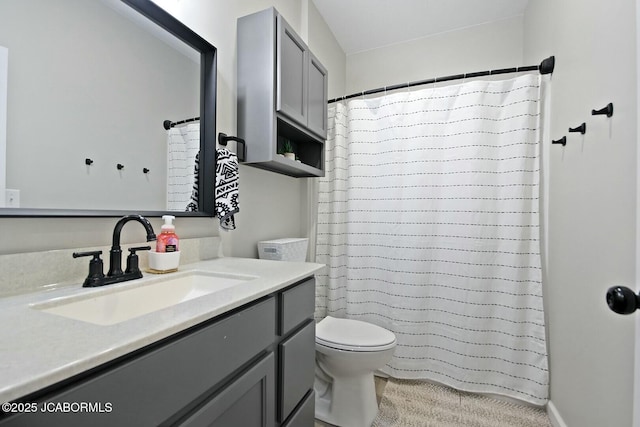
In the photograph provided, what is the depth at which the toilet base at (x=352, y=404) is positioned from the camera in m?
1.57

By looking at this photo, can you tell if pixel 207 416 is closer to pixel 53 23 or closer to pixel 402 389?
pixel 53 23

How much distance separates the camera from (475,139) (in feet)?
6.02

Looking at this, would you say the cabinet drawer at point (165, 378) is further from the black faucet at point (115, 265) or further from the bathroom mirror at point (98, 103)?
the bathroom mirror at point (98, 103)

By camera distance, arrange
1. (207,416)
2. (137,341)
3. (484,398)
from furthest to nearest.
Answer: (484,398) → (207,416) → (137,341)

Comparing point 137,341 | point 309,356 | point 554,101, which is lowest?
point 309,356

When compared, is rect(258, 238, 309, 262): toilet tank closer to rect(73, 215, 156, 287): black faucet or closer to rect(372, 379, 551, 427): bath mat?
rect(73, 215, 156, 287): black faucet

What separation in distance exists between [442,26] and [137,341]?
2.92 metres

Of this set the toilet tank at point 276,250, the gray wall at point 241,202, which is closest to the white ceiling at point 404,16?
the gray wall at point 241,202

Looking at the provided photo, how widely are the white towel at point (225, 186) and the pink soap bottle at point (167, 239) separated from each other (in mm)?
279

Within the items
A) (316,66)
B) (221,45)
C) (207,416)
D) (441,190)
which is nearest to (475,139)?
(441,190)

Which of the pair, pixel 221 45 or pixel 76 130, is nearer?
pixel 76 130

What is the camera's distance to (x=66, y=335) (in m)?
0.53

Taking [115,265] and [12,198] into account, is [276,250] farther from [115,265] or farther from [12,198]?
[12,198]

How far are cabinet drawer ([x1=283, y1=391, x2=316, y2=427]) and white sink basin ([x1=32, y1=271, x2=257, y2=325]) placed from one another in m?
0.51
